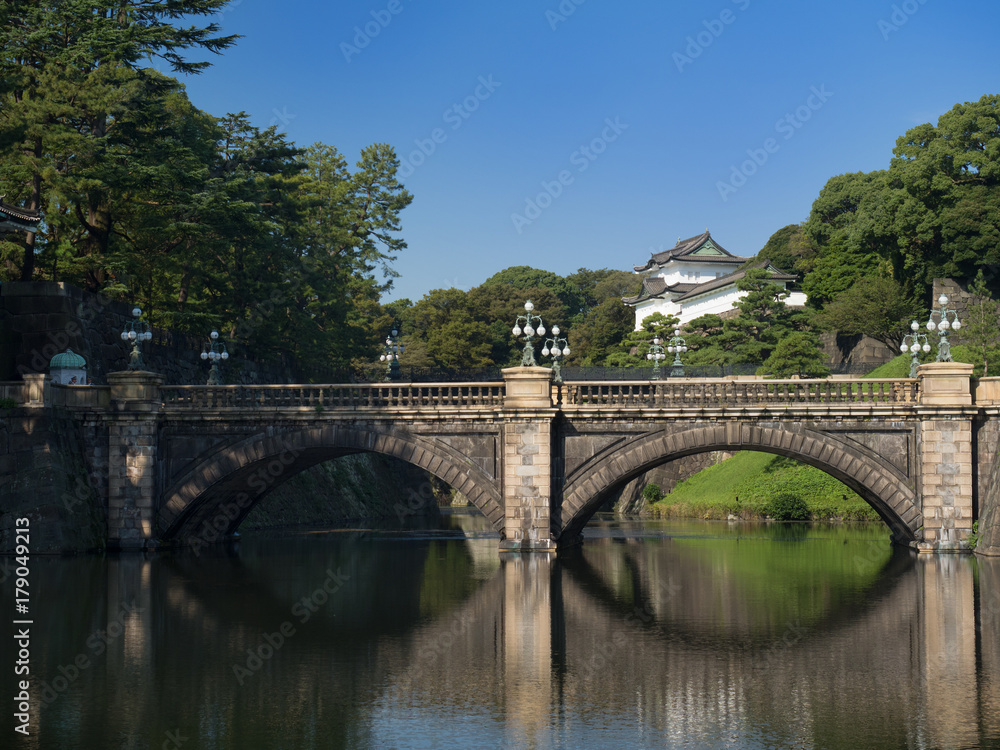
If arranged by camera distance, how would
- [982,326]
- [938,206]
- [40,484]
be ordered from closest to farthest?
[40,484]
[982,326]
[938,206]

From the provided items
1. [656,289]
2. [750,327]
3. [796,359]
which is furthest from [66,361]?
[656,289]

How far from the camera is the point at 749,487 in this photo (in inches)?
2424

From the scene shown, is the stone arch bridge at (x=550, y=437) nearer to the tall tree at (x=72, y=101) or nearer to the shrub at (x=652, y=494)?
the tall tree at (x=72, y=101)

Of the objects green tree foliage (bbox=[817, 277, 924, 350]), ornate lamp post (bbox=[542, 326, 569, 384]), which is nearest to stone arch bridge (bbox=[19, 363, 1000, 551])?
ornate lamp post (bbox=[542, 326, 569, 384])

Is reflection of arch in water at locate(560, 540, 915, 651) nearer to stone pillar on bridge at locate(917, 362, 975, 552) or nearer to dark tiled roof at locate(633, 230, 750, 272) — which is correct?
stone pillar on bridge at locate(917, 362, 975, 552)

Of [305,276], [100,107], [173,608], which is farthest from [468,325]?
[173,608]

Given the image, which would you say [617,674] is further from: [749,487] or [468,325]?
[468,325]

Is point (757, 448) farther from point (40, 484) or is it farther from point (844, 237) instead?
point (844, 237)

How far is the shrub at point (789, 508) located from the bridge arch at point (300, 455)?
2404 centimetres

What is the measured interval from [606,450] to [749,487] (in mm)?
25092

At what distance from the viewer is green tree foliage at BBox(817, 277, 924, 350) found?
71625 mm

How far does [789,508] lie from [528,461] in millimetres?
24626

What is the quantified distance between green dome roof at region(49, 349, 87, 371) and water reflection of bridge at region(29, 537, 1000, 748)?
11064 millimetres

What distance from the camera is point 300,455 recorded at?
43.3m
